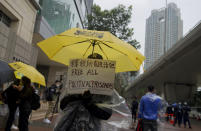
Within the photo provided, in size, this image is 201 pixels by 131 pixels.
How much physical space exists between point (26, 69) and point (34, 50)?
806 centimetres

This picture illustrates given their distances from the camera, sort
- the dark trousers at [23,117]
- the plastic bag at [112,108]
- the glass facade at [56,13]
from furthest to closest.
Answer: the glass facade at [56,13] < the dark trousers at [23,117] < the plastic bag at [112,108]

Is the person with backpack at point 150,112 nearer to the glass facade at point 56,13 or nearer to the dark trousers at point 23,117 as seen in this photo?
the dark trousers at point 23,117

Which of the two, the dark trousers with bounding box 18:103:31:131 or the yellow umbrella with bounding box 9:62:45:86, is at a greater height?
the yellow umbrella with bounding box 9:62:45:86

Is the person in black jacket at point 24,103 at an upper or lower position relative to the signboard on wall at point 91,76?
lower

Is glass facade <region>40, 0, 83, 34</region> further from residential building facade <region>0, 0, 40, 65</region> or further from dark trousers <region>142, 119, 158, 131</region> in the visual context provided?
dark trousers <region>142, 119, 158, 131</region>

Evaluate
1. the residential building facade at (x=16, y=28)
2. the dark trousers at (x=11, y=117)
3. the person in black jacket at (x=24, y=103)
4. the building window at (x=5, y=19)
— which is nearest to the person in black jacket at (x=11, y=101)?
the dark trousers at (x=11, y=117)

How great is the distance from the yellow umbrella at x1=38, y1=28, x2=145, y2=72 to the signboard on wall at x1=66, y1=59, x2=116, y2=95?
0.45 m

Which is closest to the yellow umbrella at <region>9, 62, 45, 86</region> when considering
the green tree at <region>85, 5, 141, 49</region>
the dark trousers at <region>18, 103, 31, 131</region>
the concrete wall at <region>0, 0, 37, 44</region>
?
the dark trousers at <region>18, 103, 31, 131</region>

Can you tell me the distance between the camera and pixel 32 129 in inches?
241

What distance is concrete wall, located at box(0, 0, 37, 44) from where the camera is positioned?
9.23 metres

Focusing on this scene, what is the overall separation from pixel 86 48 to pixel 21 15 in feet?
26.7

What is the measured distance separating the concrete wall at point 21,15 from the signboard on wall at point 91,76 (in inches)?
294

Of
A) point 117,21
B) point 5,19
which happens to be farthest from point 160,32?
point 5,19

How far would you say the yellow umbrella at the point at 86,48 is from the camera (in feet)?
10.3
